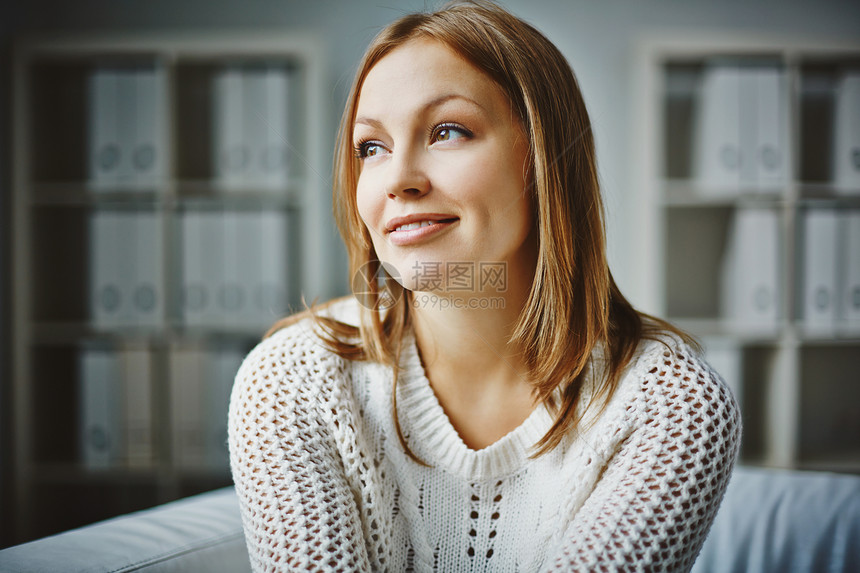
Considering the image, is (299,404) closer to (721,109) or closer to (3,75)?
(721,109)

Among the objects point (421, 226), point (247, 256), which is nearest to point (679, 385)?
point (421, 226)

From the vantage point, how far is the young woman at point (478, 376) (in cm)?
69

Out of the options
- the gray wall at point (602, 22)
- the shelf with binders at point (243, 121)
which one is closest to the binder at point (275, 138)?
the shelf with binders at point (243, 121)

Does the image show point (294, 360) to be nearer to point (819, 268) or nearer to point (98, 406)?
point (98, 406)

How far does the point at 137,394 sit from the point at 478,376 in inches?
54.4

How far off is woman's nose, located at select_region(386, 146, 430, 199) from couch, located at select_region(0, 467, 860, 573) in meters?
0.59

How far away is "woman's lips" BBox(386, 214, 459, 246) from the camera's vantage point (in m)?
0.75

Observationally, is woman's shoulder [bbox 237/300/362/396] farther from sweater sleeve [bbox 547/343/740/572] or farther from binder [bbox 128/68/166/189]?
binder [bbox 128/68/166/189]

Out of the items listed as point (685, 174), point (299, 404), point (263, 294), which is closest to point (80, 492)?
point (263, 294)

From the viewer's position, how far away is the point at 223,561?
0.88 meters

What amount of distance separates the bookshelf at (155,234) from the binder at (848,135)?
1.65m

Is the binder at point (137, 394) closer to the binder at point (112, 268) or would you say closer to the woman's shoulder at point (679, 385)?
the binder at point (112, 268)

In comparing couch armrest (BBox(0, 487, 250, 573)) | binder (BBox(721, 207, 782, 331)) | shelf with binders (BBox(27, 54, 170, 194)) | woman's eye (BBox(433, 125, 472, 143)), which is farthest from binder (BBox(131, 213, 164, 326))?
binder (BBox(721, 207, 782, 331))

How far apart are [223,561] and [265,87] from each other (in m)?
1.42
